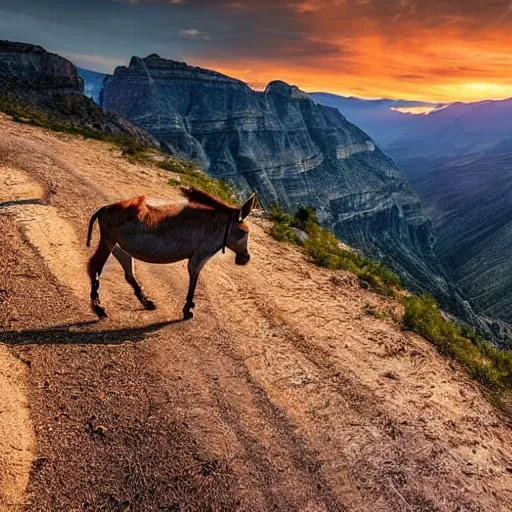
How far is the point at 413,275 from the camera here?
462 feet

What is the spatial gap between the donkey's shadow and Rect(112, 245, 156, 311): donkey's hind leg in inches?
34.3

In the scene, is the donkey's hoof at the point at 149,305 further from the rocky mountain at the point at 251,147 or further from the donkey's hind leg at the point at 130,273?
the rocky mountain at the point at 251,147

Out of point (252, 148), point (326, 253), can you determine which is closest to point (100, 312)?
point (326, 253)

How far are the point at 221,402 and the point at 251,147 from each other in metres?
166

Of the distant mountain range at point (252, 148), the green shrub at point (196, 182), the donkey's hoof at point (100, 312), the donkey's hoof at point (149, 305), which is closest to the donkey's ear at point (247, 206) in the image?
the donkey's hoof at point (149, 305)

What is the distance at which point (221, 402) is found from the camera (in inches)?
302

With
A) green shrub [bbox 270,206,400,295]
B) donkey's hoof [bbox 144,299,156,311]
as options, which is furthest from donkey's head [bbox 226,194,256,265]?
green shrub [bbox 270,206,400,295]

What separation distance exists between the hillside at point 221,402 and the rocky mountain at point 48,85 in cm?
4673

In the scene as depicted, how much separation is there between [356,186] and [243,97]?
66954 mm

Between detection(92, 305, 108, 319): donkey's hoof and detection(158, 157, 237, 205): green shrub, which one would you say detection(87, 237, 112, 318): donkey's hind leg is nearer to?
detection(92, 305, 108, 319): donkey's hoof

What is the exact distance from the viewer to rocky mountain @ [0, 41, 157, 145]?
5312 centimetres

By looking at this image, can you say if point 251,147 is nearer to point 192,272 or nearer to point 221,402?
point 192,272

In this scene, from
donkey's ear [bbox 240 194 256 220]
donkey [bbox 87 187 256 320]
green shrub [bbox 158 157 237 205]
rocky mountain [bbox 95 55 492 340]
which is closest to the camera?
donkey [bbox 87 187 256 320]

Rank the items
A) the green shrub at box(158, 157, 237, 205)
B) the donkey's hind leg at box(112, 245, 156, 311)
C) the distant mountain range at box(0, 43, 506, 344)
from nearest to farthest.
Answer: the donkey's hind leg at box(112, 245, 156, 311), the green shrub at box(158, 157, 237, 205), the distant mountain range at box(0, 43, 506, 344)
